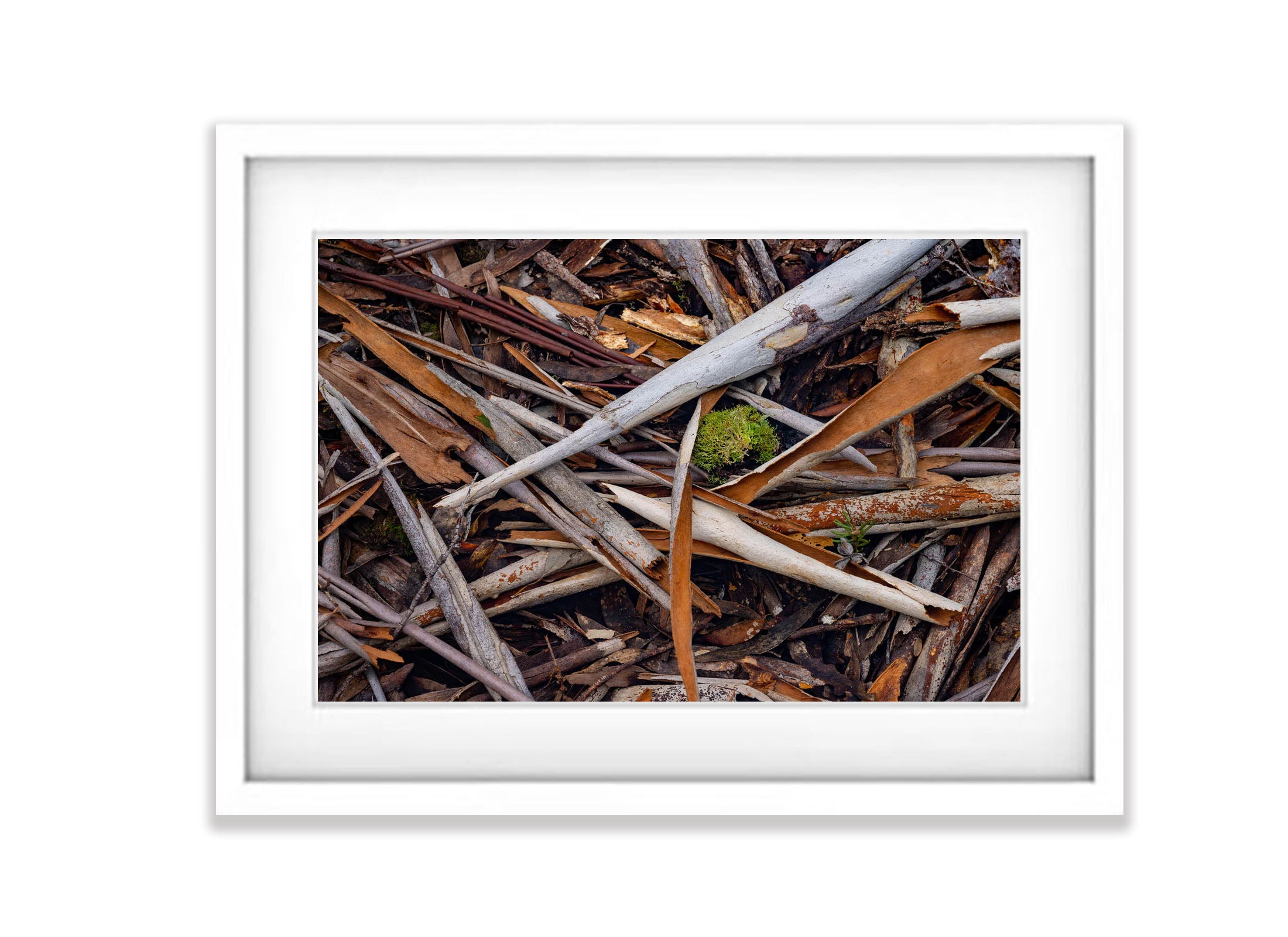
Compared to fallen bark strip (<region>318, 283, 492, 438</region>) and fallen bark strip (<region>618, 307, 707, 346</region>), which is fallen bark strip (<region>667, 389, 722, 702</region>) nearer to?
fallen bark strip (<region>618, 307, 707, 346</region>)

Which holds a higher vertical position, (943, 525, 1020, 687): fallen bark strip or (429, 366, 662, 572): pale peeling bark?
(429, 366, 662, 572): pale peeling bark

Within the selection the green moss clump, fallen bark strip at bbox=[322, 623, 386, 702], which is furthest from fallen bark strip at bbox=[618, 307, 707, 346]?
fallen bark strip at bbox=[322, 623, 386, 702]

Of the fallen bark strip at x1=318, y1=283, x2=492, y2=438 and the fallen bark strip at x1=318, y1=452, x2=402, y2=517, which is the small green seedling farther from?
the fallen bark strip at x1=318, y1=452, x2=402, y2=517

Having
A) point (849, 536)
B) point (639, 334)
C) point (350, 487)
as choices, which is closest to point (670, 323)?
point (639, 334)

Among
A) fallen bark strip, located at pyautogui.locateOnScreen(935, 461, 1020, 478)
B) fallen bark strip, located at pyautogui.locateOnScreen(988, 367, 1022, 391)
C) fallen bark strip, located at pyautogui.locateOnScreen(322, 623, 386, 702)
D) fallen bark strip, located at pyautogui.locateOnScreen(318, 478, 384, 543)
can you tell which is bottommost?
fallen bark strip, located at pyautogui.locateOnScreen(322, 623, 386, 702)

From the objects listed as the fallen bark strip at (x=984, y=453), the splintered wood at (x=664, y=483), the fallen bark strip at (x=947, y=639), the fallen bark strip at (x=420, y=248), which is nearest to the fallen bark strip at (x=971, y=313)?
the splintered wood at (x=664, y=483)

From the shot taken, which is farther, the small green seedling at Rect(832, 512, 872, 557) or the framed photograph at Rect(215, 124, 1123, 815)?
the small green seedling at Rect(832, 512, 872, 557)

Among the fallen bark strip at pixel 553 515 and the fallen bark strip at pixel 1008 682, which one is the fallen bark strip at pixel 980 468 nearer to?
the fallen bark strip at pixel 1008 682
